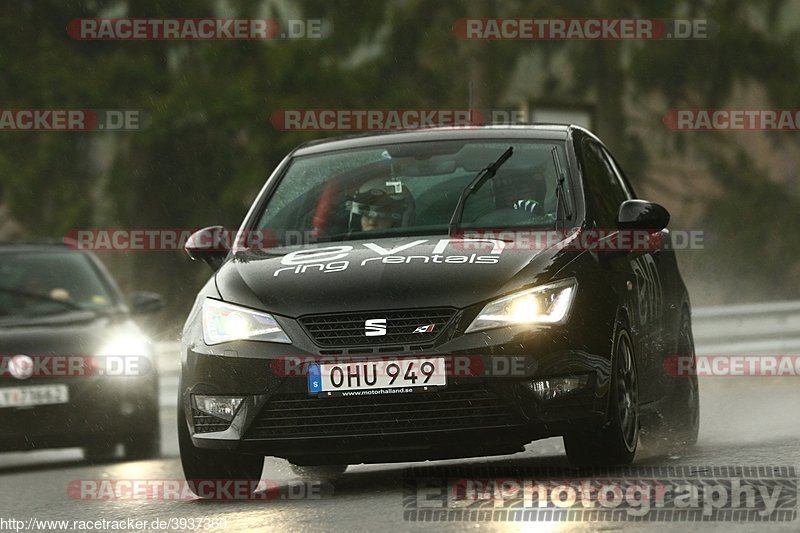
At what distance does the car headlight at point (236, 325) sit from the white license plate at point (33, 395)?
168 inches

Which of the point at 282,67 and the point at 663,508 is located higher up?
the point at 282,67

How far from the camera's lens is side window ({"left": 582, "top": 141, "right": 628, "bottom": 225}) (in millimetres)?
8812

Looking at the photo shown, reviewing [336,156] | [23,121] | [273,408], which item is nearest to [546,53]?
[23,121]

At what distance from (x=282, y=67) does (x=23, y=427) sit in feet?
49.2

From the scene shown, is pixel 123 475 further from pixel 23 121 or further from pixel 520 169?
pixel 23 121

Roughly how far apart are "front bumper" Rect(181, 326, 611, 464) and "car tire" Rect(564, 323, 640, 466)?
0.16 metres

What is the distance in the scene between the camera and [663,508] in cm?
694

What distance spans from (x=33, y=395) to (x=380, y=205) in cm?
420

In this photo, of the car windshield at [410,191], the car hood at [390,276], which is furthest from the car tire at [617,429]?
the car windshield at [410,191]

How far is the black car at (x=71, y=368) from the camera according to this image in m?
12.2

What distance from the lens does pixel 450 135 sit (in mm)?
9367

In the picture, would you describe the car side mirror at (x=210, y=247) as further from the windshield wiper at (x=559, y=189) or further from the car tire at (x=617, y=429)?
the car tire at (x=617, y=429)

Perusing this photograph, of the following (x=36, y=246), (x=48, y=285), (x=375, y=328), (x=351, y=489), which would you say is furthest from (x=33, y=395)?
(x=375, y=328)

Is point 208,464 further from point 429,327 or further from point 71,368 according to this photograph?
point 71,368
